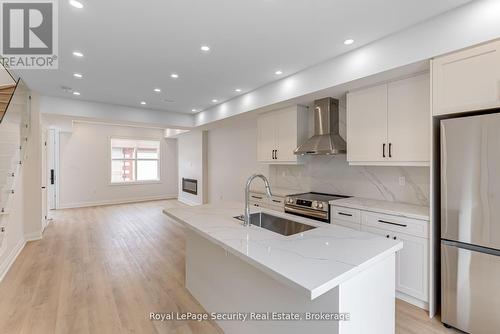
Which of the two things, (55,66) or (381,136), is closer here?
(381,136)

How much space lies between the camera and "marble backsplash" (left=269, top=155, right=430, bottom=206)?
2.93 metres

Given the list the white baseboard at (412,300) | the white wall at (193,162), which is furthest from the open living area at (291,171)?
the white wall at (193,162)

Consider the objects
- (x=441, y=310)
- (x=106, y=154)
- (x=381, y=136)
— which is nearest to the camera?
(x=441, y=310)

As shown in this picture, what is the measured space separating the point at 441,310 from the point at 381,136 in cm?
183

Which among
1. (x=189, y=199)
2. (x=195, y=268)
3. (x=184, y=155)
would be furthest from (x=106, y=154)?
(x=195, y=268)

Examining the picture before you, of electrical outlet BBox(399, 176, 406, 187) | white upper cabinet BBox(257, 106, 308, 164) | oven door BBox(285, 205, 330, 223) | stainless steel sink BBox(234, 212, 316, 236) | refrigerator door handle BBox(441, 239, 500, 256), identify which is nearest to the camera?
refrigerator door handle BBox(441, 239, 500, 256)

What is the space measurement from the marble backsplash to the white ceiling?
63.2 inches

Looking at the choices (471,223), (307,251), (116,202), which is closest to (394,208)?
(471,223)

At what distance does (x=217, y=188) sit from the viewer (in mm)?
6941

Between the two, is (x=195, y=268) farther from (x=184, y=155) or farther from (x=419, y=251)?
(x=184, y=155)

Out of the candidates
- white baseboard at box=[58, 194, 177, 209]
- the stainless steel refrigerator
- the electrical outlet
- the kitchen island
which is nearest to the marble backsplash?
the electrical outlet

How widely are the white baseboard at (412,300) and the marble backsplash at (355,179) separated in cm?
107

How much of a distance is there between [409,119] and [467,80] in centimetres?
67

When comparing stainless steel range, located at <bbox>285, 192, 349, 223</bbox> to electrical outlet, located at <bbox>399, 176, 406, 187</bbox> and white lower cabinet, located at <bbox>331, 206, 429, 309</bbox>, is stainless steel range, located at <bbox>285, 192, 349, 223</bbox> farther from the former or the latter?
electrical outlet, located at <bbox>399, 176, 406, 187</bbox>
